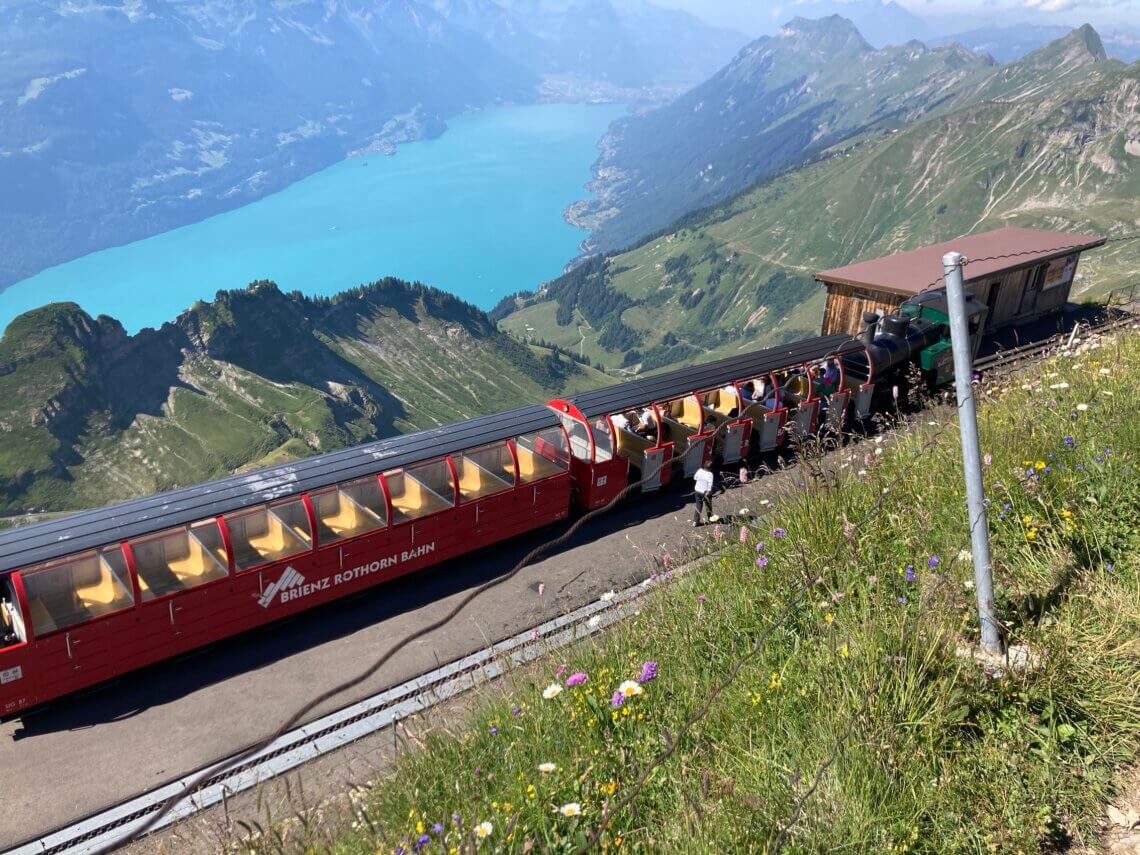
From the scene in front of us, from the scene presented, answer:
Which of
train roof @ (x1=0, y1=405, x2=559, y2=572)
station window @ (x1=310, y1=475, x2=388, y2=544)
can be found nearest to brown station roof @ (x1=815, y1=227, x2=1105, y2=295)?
train roof @ (x1=0, y1=405, x2=559, y2=572)

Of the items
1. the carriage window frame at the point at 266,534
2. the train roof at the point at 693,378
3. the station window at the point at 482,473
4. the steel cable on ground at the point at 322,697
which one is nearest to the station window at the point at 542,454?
the station window at the point at 482,473

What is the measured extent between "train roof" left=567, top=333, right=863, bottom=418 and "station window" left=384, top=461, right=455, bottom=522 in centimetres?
444

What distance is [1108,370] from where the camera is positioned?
10.8 metres

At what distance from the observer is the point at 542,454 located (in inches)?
771

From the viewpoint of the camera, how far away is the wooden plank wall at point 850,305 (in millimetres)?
31062

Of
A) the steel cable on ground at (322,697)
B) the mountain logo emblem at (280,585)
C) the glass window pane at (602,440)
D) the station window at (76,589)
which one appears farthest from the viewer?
the glass window pane at (602,440)

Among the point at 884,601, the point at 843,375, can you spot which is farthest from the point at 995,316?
the point at 884,601

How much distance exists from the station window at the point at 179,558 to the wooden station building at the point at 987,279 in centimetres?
2597

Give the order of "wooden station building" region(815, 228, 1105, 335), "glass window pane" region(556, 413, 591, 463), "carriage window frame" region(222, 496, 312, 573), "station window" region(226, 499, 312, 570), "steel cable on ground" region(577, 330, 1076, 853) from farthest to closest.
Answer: "wooden station building" region(815, 228, 1105, 335)
"glass window pane" region(556, 413, 591, 463)
"station window" region(226, 499, 312, 570)
"carriage window frame" region(222, 496, 312, 573)
"steel cable on ground" region(577, 330, 1076, 853)

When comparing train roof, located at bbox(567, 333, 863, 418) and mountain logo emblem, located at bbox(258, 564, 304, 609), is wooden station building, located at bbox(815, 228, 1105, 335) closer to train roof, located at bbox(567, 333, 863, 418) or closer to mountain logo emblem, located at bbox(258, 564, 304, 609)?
train roof, located at bbox(567, 333, 863, 418)

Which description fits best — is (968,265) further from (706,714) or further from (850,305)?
(706,714)

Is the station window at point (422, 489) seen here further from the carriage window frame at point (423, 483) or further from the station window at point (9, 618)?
the station window at point (9, 618)

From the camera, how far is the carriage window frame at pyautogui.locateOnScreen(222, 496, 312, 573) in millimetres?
15430

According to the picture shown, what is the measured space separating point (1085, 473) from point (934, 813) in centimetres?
435
